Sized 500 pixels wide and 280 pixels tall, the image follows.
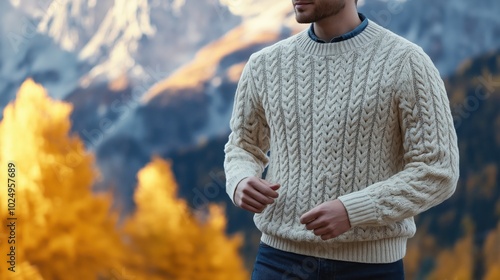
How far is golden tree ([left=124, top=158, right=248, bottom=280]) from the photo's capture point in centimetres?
307

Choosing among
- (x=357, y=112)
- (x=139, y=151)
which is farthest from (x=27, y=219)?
(x=357, y=112)

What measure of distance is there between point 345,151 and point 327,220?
6.7 inches

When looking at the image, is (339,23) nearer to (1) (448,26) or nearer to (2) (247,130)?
(2) (247,130)

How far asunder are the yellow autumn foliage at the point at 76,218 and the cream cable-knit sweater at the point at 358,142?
1525mm

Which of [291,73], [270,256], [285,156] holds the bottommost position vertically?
[270,256]

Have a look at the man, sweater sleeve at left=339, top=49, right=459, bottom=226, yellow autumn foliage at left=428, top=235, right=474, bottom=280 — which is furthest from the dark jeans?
yellow autumn foliage at left=428, top=235, right=474, bottom=280

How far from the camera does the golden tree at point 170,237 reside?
10.1 ft

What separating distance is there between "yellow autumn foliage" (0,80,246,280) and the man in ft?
4.97

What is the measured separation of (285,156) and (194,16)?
1.67 metres

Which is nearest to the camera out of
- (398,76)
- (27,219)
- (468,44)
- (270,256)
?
(398,76)

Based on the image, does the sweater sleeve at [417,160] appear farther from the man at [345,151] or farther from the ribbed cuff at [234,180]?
the ribbed cuff at [234,180]

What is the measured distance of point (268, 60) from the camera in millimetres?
1623

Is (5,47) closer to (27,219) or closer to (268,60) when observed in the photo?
(27,219)

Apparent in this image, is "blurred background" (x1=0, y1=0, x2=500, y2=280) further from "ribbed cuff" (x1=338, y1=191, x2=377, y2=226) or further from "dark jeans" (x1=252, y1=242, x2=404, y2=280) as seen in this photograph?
"ribbed cuff" (x1=338, y1=191, x2=377, y2=226)
